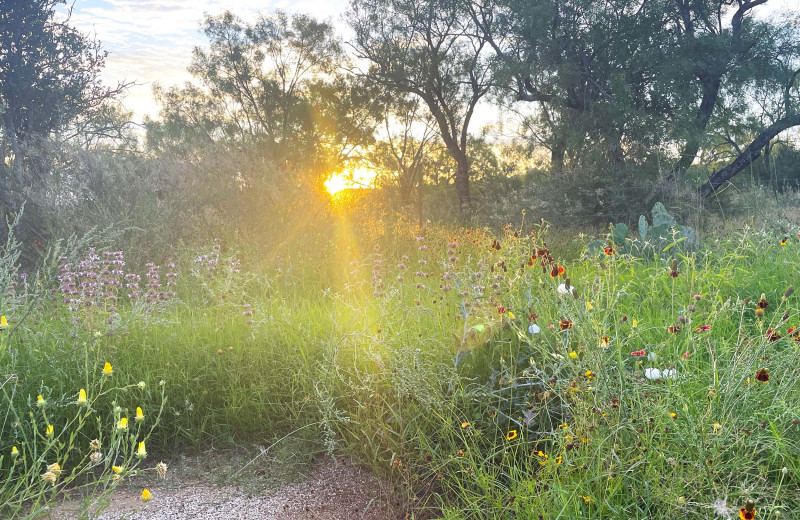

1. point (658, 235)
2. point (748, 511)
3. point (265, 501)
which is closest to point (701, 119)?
point (658, 235)

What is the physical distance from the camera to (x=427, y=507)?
221cm

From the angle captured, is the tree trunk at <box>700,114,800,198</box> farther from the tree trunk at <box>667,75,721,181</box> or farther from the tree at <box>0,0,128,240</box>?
the tree at <box>0,0,128,240</box>

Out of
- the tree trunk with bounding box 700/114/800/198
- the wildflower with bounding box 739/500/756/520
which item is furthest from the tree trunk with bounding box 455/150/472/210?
the wildflower with bounding box 739/500/756/520

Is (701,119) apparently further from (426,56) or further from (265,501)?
(265,501)

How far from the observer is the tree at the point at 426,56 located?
53.9 feet

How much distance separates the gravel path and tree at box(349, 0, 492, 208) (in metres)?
15.2

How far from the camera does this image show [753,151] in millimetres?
12344

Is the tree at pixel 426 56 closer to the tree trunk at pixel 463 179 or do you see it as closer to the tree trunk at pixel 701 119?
the tree trunk at pixel 463 179

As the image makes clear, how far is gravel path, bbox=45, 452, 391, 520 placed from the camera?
232 cm

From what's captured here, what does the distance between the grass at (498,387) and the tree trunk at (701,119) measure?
8.80 metres

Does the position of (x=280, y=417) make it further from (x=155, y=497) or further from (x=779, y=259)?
(x=779, y=259)

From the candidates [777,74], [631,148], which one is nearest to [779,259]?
[631,148]

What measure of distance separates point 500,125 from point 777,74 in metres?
8.15

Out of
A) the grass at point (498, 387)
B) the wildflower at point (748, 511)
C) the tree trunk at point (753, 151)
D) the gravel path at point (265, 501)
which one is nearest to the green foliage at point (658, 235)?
the grass at point (498, 387)
